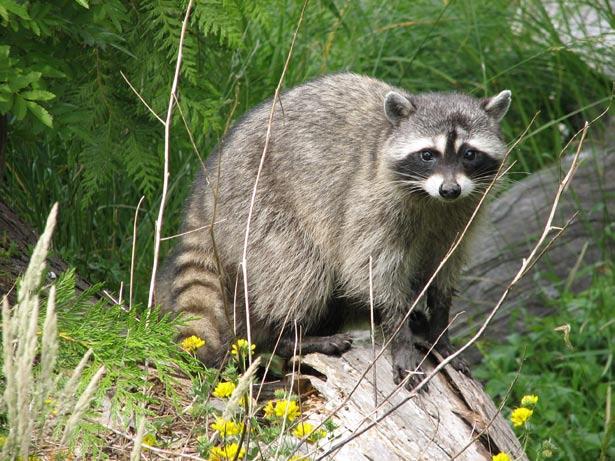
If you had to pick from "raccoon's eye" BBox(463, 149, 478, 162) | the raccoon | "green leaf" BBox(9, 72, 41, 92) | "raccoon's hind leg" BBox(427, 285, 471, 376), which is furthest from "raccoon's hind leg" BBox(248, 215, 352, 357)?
"green leaf" BBox(9, 72, 41, 92)

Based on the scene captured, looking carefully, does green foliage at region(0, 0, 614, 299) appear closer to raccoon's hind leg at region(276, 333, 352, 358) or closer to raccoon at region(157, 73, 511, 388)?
raccoon at region(157, 73, 511, 388)

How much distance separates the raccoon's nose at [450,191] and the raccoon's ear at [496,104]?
1.88ft

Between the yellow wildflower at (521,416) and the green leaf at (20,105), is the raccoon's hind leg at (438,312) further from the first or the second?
the green leaf at (20,105)

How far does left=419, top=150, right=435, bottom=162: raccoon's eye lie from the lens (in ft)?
13.6

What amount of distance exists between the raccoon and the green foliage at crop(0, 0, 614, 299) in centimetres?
37

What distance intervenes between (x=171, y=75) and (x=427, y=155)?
117 centimetres

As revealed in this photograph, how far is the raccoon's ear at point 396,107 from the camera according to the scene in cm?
418

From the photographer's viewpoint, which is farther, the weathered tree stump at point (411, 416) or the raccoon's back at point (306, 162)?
the raccoon's back at point (306, 162)

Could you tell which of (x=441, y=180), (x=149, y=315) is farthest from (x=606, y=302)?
(x=149, y=315)

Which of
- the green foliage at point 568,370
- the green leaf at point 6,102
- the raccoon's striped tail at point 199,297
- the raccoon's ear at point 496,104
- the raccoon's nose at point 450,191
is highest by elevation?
the raccoon's ear at point 496,104

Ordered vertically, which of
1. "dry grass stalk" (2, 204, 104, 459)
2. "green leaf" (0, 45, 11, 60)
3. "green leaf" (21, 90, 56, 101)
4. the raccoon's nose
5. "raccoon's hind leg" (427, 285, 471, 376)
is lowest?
"raccoon's hind leg" (427, 285, 471, 376)

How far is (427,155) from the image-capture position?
4.14m

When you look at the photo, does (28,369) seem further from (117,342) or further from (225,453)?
(117,342)

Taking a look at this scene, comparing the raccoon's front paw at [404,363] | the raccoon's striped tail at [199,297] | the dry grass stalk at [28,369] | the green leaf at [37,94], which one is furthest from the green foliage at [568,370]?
the dry grass stalk at [28,369]
